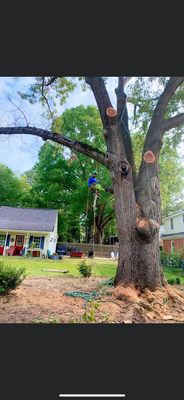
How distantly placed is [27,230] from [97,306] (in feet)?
8.60

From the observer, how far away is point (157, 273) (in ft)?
7.84

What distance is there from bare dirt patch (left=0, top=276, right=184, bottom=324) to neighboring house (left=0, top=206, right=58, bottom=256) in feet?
3.55

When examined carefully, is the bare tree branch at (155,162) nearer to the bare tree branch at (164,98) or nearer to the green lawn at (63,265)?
the bare tree branch at (164,98)

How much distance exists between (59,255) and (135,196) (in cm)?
190

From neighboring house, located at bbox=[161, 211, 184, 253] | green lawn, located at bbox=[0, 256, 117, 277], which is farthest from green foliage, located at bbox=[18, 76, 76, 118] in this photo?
neighboring house, located at bbox=[161, 211, 184, 253]

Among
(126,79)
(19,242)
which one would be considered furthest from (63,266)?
(126,79)

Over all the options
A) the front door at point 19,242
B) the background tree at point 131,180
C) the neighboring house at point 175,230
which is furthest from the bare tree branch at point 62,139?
the neighboring house at point 175,230

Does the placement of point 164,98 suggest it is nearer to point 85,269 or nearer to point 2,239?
point 85,269

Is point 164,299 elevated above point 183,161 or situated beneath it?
situated beneath

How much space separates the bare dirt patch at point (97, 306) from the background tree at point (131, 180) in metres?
0.17

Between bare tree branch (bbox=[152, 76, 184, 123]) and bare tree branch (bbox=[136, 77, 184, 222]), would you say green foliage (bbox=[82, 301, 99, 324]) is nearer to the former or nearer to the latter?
bare tree branch (bbox=[136, 77, 184, 222])
